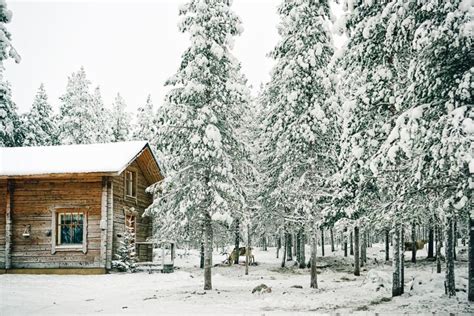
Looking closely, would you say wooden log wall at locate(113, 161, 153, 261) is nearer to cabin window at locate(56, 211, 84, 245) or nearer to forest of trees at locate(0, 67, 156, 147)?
cabin window at locate(56, 211, 84, 245)

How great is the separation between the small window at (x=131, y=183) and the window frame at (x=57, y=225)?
3806mm

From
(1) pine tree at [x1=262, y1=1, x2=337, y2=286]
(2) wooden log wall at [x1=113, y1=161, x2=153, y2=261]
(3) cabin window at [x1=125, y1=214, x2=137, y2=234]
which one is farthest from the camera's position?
(3) cabin window at [x1=125, y1=214, x2=137, y2=234]

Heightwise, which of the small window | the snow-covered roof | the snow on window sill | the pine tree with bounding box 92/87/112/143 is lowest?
the snow on window sill

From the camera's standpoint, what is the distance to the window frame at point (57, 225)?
23.5m

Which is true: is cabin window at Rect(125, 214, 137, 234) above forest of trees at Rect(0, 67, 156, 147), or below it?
below

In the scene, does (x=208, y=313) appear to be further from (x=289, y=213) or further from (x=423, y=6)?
(x=289, y=213)

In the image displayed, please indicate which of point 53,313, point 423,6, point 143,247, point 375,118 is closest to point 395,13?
point 423,6

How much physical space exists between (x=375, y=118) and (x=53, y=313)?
12.1 meters

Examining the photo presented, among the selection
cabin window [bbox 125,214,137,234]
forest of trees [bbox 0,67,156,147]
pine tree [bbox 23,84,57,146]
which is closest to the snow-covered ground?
cabin window [bbox 125,214,137,234]

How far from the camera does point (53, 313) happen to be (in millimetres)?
12500

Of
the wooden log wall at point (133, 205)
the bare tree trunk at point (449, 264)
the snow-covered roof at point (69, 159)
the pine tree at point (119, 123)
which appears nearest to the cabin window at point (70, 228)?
the wooden log wall at point (133, 205)

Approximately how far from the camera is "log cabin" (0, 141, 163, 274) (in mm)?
23250

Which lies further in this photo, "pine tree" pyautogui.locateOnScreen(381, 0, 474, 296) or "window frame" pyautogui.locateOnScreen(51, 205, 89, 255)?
"window frame" pyautogui.locateOnScreen(51, 205, 89, 255)

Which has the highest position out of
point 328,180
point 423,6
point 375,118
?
point 423,6
